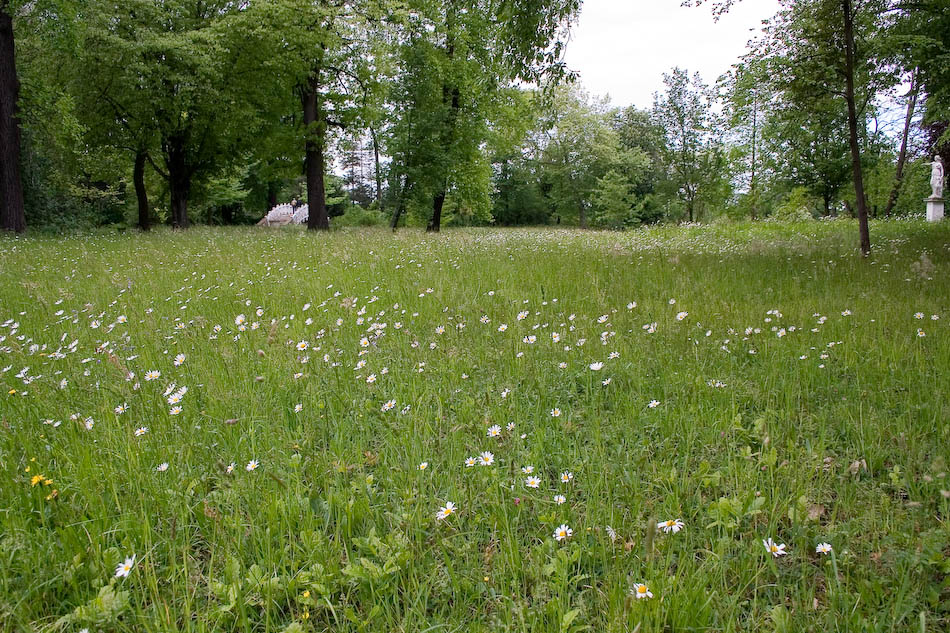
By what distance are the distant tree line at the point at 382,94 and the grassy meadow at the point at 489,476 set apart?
5.96m

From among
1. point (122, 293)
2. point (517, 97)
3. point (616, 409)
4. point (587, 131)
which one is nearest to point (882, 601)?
point (616, 409)

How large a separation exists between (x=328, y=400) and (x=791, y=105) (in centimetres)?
1038

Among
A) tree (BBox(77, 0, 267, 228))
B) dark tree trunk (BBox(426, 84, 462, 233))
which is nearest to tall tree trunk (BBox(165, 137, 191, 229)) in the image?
tree (BBox(77, 0, 267, 228))

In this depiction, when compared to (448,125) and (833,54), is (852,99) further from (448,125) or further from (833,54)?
(448,125)

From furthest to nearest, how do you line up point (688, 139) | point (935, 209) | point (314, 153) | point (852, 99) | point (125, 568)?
1. point (688, 139)
2. point (314, 153)
3. point (935, 209)
4. point (852, 99)
5. point (125, 568)

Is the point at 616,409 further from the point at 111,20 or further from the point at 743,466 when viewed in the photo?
the point at 111,20

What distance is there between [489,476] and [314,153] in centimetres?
1976

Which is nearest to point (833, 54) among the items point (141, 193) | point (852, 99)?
point (852, 99)

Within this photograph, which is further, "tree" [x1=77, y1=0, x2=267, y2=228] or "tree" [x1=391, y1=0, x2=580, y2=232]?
"tree" [x1=391, y1=0, x2=580, y2=232]

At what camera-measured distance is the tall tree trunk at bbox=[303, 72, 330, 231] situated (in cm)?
1914

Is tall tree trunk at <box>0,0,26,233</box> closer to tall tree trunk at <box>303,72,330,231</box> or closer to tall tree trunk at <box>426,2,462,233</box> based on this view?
tall tree trunk at <box>303,72,330,231</box>

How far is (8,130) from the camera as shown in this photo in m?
14.5

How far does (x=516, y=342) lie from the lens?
3854mm

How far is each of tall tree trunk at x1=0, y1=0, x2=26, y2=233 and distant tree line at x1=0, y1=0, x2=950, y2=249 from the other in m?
0.05
